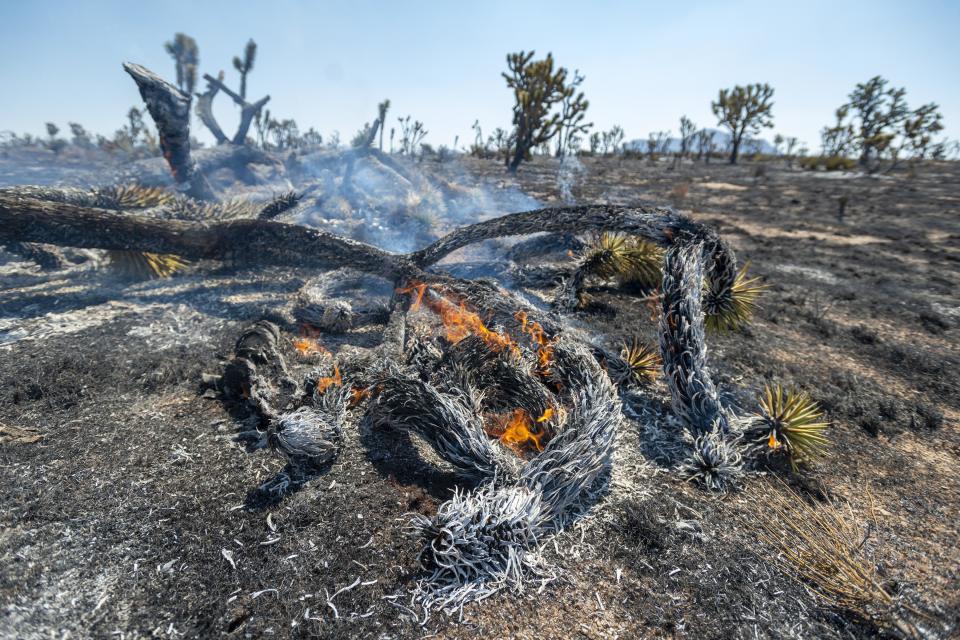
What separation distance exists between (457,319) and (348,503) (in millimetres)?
3085

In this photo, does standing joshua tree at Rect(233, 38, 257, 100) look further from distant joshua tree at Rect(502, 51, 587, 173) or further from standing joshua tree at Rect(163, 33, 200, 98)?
distant joshua tree at Rect(502, 51, 587, 173)

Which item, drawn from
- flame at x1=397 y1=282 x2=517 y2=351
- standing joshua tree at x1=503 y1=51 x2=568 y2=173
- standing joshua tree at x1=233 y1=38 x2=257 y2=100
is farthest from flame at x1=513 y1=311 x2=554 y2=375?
standing joshua tree at x1=233 y1=38 x2=257 y2=100

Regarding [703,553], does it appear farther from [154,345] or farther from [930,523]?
Result: [154,345]

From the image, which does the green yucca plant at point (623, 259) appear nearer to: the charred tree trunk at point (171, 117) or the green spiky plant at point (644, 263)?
the green spiky plant at point (644, 263)

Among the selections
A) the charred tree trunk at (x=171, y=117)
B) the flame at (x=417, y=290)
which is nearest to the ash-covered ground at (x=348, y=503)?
the flame at (x=417, y=290)

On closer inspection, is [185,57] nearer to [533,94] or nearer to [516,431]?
[533,94]

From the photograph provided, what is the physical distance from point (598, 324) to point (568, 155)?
40.7 metres

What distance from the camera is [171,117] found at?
10.2 metres

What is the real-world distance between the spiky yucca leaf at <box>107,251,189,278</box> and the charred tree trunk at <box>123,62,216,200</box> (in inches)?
173

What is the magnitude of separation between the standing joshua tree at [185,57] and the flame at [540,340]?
4480 centimetres

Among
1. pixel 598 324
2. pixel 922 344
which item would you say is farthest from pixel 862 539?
pixel 922 344

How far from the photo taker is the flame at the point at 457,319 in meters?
4.79

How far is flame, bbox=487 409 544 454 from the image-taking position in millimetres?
4020

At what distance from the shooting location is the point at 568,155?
42.8 meters
